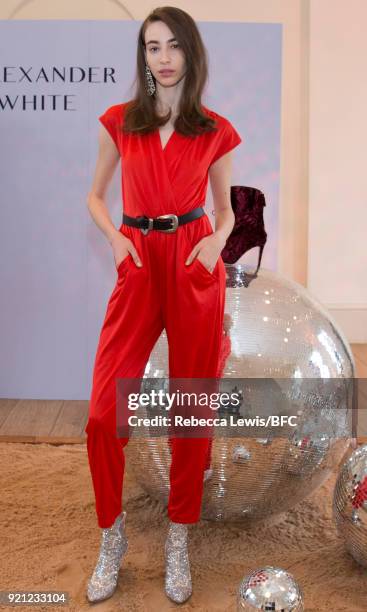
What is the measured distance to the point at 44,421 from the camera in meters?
3.73

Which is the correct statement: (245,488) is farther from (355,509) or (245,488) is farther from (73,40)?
(73,40)

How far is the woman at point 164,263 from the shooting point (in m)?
1.97

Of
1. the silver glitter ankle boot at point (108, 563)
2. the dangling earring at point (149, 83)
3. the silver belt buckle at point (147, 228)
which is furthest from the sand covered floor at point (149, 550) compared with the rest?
the dangling earring at point (149, 83)

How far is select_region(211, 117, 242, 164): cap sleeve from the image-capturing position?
2070 mm

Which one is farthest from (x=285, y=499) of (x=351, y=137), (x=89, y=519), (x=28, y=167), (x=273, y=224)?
(x=351, y=137)

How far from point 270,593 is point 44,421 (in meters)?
2.27

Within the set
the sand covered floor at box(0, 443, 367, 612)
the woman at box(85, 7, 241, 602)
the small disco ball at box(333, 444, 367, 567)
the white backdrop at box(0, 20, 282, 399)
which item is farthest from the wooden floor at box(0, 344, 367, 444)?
the woman at box(85, 7, 241, 602)

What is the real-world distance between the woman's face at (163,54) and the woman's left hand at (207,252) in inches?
17.9

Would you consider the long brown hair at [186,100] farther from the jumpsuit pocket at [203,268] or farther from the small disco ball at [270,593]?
the small disco ball at [270,593]

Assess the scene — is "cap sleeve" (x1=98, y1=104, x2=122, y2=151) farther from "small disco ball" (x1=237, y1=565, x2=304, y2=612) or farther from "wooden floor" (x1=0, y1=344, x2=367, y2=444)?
"wooden floor" (x1=0, y1=344, x2=367, y2=444)

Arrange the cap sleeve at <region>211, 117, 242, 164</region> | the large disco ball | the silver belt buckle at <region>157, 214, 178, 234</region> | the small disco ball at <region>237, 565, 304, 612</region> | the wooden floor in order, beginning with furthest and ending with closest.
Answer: the wooden floor
the large disco ball
the cap sleeve at <region>211, 117, 242, 164</region>
the silver belt buckle at <region>157, 214, 178, 234</region>
the small disco ball at <region>237, 565, 304, 612</region>

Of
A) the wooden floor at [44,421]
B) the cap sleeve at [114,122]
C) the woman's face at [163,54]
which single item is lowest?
the wooden floor at [44,421]

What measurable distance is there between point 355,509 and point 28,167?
8.84 ft

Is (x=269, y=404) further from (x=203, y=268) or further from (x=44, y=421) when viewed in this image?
(x=44, y=421)
